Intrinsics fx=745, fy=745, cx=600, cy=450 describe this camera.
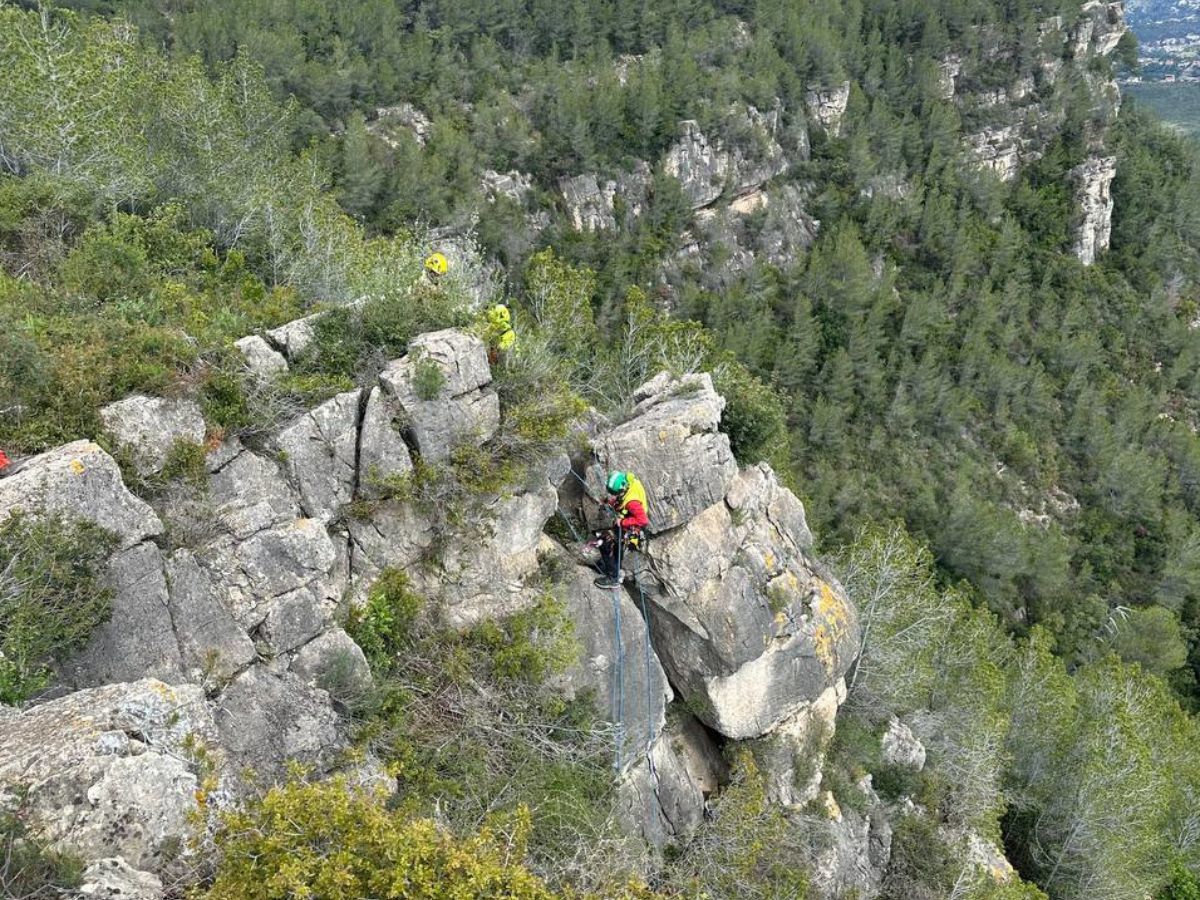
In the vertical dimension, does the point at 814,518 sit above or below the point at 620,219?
below

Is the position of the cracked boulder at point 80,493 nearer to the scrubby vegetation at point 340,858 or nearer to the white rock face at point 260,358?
the white rock face at point 260,358

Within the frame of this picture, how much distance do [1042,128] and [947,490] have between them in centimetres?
4476

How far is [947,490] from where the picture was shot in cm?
4647

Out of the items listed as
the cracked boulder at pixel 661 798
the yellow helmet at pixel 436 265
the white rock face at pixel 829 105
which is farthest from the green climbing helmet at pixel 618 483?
the white rock face at pixel 829 105

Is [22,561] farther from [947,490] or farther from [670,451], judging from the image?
[947,490]

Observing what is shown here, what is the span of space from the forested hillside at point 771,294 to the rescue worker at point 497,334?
520 mm

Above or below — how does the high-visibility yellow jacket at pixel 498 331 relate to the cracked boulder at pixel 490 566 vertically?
above

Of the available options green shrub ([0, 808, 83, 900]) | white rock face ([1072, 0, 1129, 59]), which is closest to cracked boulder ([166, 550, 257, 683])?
green shrub ([0, 808, 83, 900])

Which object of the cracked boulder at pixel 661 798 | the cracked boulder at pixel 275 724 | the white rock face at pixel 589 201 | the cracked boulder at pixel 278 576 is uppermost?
the cracked boulder at pixel 278 576

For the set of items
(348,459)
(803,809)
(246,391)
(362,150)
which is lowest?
(803,809)

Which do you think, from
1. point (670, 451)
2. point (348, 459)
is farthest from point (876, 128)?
point (348, 459)

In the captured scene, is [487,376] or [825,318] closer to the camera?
[487,376]

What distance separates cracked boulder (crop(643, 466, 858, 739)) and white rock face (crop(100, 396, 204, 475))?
24.7 ft

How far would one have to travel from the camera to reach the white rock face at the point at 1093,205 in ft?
212
